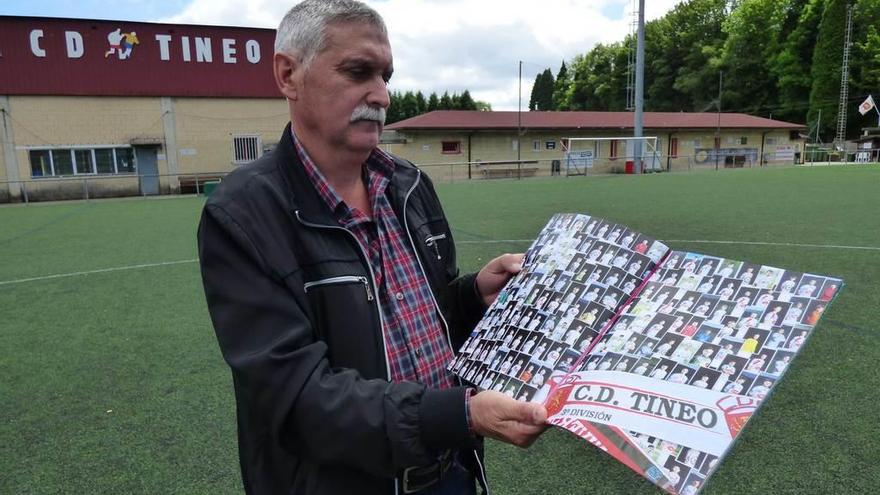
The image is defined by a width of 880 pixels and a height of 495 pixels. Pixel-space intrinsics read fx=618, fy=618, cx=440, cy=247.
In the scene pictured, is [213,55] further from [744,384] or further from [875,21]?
[875,21]

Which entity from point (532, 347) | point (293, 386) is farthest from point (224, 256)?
point (532, 347)

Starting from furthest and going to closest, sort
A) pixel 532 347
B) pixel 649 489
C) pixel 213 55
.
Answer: pixel 213 55 → pixel 649 489 → pixel 532 347

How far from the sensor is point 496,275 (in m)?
1.79

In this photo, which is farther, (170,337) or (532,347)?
(170,337)

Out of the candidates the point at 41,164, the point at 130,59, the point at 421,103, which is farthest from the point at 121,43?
the point at 421,103

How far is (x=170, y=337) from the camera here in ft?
17.3

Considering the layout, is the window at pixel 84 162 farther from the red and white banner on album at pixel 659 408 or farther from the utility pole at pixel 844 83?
the utility pole at pixel 844 83

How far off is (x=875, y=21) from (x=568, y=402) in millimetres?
64677

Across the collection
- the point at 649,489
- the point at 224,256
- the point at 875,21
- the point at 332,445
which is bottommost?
the point at 649,489

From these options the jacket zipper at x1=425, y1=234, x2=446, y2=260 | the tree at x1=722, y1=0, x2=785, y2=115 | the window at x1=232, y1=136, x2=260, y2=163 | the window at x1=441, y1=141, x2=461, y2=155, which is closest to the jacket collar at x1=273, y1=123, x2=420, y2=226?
the jacket zipper at x1=425, y1=234, x2=446, y2=260

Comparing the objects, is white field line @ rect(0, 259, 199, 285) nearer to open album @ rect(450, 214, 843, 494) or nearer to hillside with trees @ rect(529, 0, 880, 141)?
open album @ rect(450, 214, 843, 494)

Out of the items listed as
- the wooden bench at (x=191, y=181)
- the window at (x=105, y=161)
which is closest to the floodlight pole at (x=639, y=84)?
the wooden bench at (x=191, y=181)

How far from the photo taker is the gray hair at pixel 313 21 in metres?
1.33

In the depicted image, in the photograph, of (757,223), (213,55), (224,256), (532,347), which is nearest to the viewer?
(224,256)
